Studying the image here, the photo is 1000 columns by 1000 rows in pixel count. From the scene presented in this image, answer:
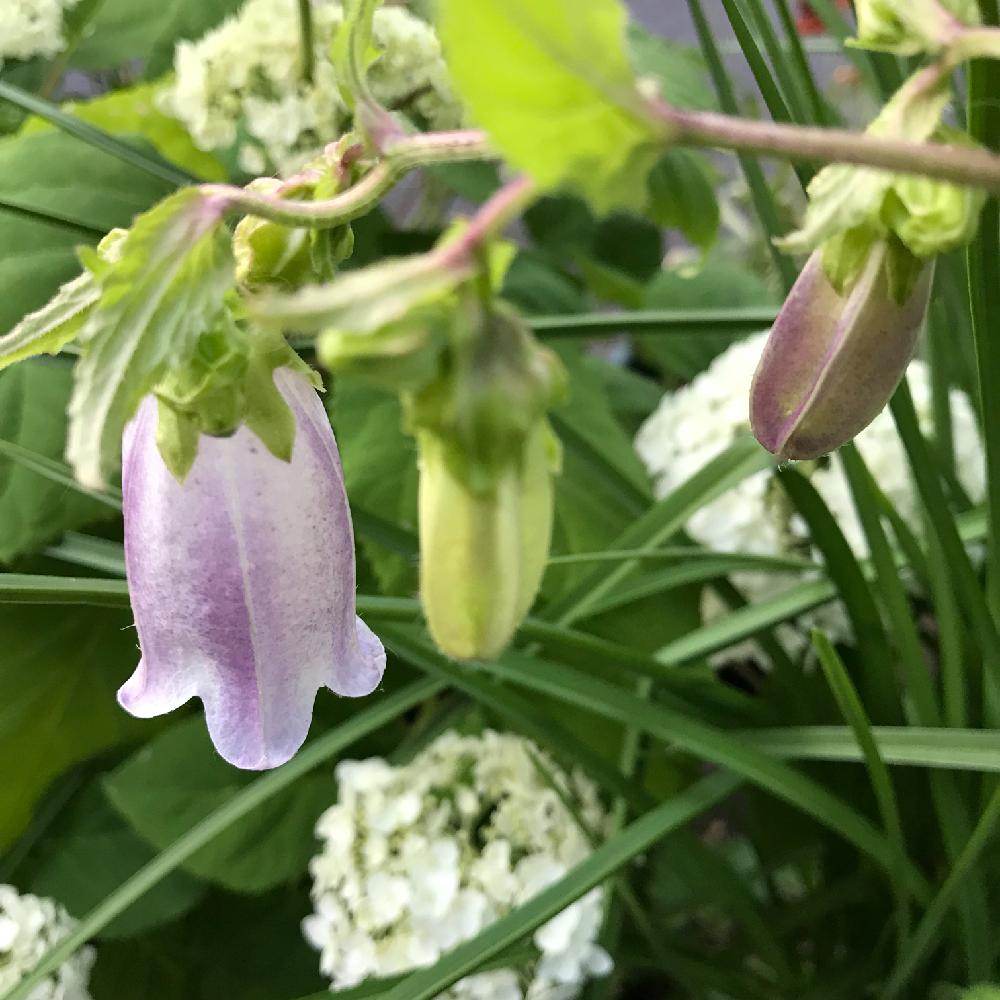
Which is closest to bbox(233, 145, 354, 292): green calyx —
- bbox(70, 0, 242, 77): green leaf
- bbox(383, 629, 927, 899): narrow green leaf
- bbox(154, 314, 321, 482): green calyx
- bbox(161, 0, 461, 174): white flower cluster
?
bbox(154, 314, 321, 482): green calyx

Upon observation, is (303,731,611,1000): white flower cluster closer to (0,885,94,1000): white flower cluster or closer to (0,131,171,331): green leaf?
(0,885,94,1000): white flower cluster

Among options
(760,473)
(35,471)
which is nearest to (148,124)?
(35,471)

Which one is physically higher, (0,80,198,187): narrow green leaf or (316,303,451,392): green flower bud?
(316,303,451,392): green flower bud

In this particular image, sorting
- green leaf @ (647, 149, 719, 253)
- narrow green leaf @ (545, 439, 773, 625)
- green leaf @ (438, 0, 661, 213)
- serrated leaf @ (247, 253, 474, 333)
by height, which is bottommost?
narrow green leaf @ (545, 439, 773, 625)

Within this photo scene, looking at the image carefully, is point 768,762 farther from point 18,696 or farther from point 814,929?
point 18,696

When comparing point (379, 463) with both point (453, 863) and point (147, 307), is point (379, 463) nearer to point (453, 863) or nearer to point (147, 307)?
point (453, 863)

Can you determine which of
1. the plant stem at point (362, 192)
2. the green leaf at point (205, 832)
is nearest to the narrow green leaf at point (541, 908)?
the green leaf at point (205, 832)

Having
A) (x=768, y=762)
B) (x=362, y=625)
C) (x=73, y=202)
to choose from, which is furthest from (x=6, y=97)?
(x=768, y=762)
